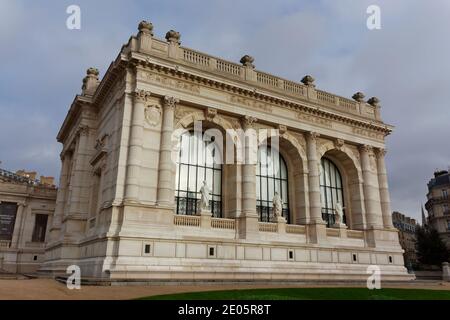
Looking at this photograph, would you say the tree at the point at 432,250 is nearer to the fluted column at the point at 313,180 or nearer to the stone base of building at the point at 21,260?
the fluted column at the point at 313,180

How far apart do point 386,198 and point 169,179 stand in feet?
70.2

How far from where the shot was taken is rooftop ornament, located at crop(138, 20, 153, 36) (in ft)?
84.8

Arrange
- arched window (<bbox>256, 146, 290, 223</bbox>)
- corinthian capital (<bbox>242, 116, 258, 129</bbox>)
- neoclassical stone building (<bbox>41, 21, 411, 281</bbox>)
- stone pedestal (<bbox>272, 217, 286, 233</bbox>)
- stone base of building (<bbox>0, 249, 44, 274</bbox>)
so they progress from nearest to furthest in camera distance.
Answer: neoclassical stone building (<bbox>41, 21, 411, 281</bbox>) → stone pedestal (<bbox>272, 217, 286, 233</bbox>) → corinthian capital (<bbox>242, 116, 258, 129</bbox>) → arched window (<bbox>256, 146, 290, 223</bbox>) → stone base of building (<bbox>0, 249, 44, 274</bbox>)

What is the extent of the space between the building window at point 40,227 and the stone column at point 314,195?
35042 millimetres

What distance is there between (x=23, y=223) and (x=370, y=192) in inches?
1597

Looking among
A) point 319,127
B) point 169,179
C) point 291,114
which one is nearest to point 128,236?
point 169,179

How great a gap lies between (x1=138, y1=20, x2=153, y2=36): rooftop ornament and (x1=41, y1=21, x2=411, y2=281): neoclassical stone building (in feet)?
0.30

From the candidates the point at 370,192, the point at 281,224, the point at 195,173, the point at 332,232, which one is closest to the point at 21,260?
the point at 195,173

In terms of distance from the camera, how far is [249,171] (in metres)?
27.0

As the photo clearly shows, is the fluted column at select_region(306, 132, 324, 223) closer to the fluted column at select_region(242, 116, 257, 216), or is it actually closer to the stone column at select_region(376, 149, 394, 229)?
the fluted column at select_region(242, 116, 257, 216)

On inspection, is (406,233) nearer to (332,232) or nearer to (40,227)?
(332,232)

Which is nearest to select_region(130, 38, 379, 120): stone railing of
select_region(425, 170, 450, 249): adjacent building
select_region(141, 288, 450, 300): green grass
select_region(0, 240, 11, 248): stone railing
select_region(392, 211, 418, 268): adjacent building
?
select_region(141, 288, 450, 300): green grass

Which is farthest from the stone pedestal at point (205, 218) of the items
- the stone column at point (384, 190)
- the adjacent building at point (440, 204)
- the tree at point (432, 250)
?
the adjacent building at point (440, 204)

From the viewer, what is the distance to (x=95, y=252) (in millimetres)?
22812
